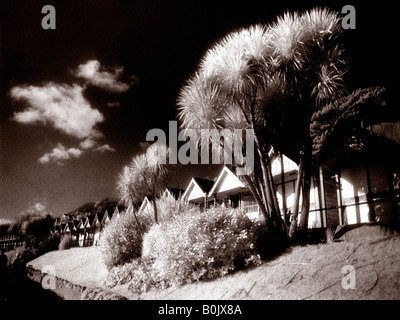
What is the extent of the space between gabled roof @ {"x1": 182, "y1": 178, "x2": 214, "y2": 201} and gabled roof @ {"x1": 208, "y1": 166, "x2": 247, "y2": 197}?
Result: 3.47m

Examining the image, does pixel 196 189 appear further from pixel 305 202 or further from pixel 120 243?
pixel 305 202

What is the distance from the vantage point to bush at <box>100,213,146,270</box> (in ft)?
46.5

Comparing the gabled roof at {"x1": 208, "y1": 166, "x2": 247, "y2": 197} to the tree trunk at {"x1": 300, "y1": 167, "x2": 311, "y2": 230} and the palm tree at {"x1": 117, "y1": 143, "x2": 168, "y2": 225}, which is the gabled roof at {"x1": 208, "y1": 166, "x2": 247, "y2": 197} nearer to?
the palm tree at {"x1": 117, "y1": 143, "x2": 168, "y2": 225}

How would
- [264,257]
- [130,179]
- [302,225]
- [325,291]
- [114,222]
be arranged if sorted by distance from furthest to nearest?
[130,179] < [114,222] < [302,225] < [264,257] < [325,291]

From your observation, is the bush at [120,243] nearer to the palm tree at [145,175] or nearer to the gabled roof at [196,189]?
the palm tree at [145,175]

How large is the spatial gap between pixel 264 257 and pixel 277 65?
5847mm

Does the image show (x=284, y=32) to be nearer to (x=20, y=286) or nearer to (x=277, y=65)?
(x=277, y=65)

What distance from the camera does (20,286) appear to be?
1012cm

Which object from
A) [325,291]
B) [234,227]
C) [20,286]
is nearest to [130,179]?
[20,286]

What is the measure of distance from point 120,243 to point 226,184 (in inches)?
371

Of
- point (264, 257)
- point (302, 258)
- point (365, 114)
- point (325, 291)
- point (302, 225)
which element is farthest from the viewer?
point (365, 114)

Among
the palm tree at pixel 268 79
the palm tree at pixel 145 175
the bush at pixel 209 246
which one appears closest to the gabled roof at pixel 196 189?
the palm tree at pixel 145 175

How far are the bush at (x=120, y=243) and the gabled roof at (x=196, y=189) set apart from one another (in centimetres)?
1145

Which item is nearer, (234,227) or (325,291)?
(325,291)
